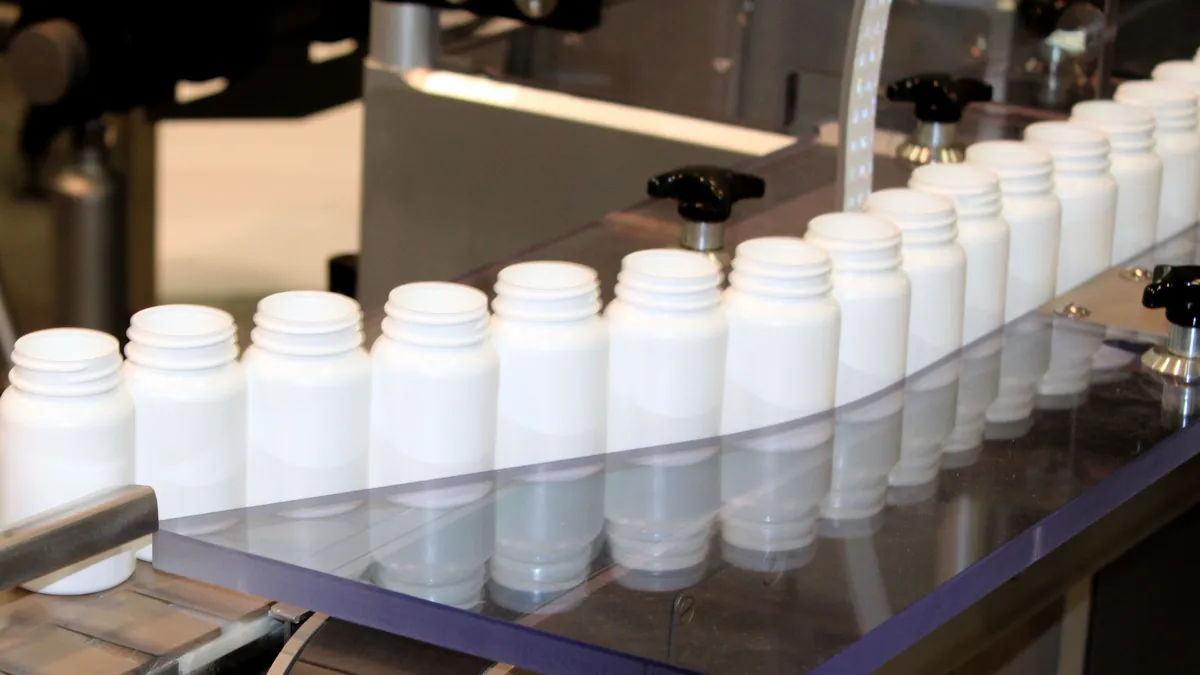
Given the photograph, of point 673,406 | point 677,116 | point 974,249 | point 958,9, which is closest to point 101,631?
point 673,406

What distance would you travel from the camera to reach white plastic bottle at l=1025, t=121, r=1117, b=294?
1.22m

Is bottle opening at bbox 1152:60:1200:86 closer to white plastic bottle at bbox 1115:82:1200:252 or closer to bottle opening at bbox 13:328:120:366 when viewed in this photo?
white plastic bottle at bbox 1115:82:1200:252

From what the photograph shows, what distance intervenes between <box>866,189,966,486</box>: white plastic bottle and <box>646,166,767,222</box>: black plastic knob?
158mm

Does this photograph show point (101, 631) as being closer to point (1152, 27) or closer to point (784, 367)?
point (784, 367)

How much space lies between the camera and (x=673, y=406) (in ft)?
3.01

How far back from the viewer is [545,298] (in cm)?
87

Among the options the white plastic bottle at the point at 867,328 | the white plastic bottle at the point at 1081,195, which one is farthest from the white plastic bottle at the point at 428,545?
the white plastic bottle at the point at 1081,195

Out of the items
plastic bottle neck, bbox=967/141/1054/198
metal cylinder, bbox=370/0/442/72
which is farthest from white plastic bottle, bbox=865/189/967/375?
metal cylinder, bbox=370/0/442/72

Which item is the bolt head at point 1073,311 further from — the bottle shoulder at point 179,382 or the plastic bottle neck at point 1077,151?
the bottle shoulder at point 179,382

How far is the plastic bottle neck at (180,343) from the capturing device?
80cm

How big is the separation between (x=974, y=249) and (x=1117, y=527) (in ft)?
0.83

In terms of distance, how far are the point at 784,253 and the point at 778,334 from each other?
51mm

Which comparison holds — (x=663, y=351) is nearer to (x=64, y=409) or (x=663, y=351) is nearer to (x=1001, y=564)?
(x=1001, y=564)

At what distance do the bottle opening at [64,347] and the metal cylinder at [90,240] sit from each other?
1.47 meters
